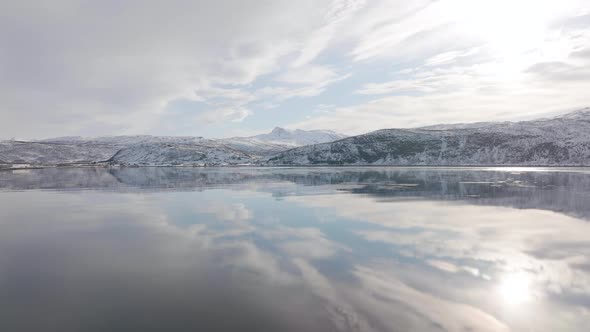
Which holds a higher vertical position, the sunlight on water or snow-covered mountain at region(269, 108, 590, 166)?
snow-covered mountain at region(269, 108, 590, 166)

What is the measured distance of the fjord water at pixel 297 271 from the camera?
10.2 metres

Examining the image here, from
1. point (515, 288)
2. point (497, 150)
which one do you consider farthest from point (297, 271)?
point (497, 150)

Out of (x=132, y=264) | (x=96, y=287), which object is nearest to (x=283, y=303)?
(x=96, y=287)

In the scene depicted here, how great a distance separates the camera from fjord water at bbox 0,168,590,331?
10.2 m

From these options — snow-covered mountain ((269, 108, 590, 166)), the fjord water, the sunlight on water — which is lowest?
the sunlight on water

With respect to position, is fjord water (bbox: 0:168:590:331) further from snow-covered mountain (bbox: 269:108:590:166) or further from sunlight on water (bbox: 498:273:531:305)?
snow-covered mountain (bbox: 269:108:590:166)

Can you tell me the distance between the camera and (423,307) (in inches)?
432

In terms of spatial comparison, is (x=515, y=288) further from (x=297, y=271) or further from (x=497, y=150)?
(x=497, y=150)

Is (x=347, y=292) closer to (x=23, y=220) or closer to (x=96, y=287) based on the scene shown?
(x=96, y=287)

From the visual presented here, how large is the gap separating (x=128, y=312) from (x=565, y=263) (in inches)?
717

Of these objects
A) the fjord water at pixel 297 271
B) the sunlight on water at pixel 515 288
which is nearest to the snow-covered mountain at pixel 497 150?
the fjord water at pixel 297 271

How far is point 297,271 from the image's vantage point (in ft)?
47.5

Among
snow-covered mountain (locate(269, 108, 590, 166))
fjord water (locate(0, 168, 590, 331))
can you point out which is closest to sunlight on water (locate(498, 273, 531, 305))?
fjord water (locate(0, 168, 590, 331))

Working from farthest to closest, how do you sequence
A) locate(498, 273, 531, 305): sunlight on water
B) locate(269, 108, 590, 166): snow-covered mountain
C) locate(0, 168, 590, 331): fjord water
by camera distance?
1. locate(269, 108, 590, 166): snow-covered mountain
2. locate(498, 273, 531, 305): sunlight on water
3. locate(0, 168, 590, 331): fjord water
